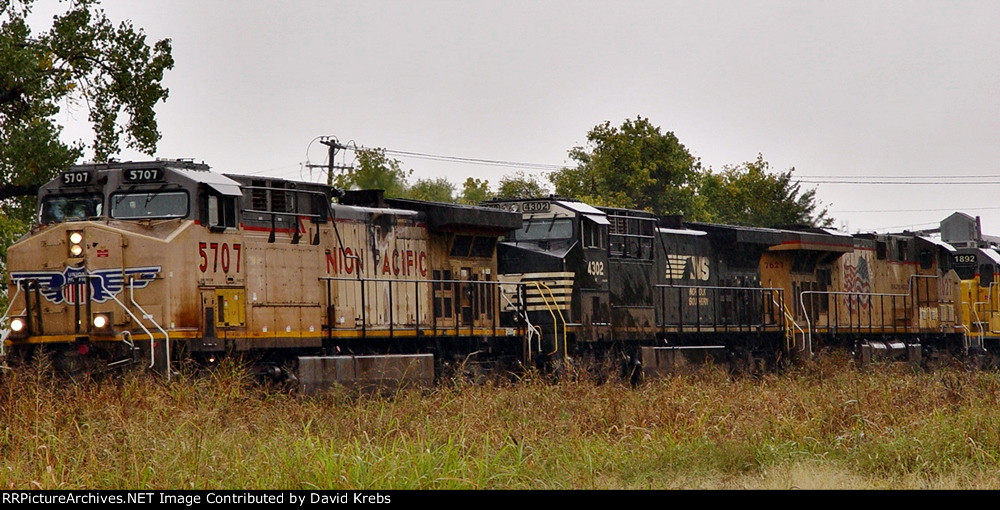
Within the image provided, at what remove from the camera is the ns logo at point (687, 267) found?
74.4 feet

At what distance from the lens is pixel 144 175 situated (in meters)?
14.6

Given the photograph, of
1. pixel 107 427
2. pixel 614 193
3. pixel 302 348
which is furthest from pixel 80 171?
pixel 614 193

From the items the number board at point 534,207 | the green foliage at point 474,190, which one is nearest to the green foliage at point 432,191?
the green foliage at point 474,190

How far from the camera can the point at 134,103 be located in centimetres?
2397

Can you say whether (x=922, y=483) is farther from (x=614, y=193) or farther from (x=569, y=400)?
(x=614, y=193)

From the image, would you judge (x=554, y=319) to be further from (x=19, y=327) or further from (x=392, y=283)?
(x=19, y=327)

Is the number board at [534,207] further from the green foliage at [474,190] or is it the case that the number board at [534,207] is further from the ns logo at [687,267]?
the green foliage at [474,190]

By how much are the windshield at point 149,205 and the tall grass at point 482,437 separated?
2184 millimetres

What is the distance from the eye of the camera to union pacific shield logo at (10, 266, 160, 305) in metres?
14.3

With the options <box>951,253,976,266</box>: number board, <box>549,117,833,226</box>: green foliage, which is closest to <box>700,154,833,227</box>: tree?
<box>549,117,833,226</box>: green foliage

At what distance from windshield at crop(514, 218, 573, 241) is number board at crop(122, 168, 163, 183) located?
683cm

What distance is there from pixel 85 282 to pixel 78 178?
56.0 inches

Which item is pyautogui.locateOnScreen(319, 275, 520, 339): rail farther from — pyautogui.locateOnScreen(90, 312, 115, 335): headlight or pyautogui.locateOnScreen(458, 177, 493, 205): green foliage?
pyautogui.locateOnScreen(458, 177, 493, 205): green foliage

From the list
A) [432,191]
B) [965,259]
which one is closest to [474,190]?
[432,191]
